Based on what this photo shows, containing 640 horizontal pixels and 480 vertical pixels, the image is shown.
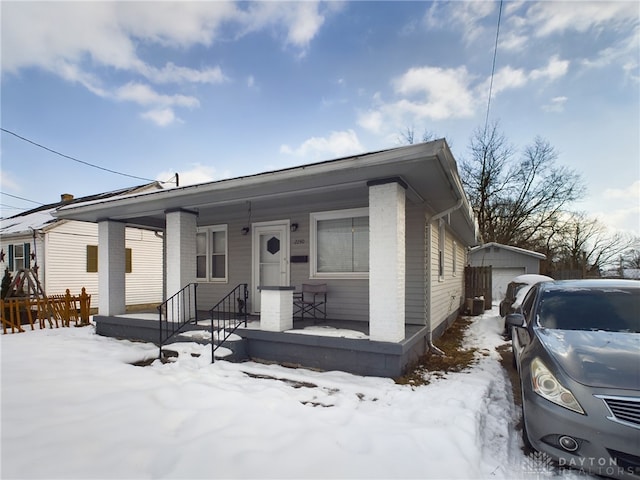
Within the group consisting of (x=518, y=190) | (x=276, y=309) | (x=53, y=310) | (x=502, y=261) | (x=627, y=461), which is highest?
(x=518, y=190)

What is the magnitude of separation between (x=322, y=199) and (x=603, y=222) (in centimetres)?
3167

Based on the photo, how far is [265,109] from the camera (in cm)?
1123

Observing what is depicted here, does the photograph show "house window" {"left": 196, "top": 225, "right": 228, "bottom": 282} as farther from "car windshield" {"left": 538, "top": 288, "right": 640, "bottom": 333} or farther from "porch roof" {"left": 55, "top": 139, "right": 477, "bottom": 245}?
"car windshield" {"left": 538, "top": 288, "right": 640, "bottom": 333}

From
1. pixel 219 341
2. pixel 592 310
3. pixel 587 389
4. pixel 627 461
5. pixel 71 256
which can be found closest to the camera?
pixel 627 461

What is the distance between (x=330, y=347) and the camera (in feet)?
16.0

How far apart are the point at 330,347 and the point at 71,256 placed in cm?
1256

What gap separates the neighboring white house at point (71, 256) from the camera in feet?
39.4

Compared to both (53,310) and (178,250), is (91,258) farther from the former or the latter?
(178,250)

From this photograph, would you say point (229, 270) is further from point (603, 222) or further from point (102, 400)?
point (603, 222)

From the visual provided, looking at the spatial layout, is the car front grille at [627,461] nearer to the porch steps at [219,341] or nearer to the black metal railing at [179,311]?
the porch steps at [219,341]

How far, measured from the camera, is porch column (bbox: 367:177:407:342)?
4508mm

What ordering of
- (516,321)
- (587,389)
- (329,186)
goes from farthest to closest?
(329,186) < (516,321) < (587,389)

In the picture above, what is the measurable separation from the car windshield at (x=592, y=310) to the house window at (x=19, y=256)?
656 inches

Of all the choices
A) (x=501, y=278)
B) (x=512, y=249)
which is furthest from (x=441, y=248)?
(x=501, y=278)
